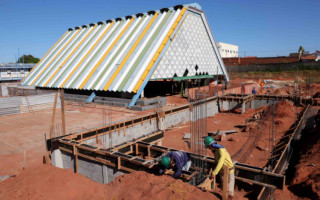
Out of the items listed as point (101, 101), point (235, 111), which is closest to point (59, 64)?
point (101, 101)

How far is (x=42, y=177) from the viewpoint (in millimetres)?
7566

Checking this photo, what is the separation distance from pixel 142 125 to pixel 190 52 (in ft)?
41.1

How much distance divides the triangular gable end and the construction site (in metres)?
0.11

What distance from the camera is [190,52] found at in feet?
79.6

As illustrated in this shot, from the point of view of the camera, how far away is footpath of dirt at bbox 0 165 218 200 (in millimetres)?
5871

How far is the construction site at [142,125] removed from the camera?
741 centimetres

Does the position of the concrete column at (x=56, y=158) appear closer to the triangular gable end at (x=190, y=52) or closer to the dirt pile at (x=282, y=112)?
the triangular gable end at (x=190, y=52)

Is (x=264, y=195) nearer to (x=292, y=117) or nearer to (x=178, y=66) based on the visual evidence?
(x=292, y=117)

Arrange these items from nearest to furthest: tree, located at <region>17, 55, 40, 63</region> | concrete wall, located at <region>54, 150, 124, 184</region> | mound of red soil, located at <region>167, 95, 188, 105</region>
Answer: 1. concrete wall, located at <region>54, 150, 124, 184</region>
2. mound of red soil, located at <region>167, 95, 188, 105</region>
3. tree, located at <region>17, 55, 40, 63</region>

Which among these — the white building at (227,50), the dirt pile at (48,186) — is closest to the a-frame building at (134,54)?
the dirt pile at (48,186)

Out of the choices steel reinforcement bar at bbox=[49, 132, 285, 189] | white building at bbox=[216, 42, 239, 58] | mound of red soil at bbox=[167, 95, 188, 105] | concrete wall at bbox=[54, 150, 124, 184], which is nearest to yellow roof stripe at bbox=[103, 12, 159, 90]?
mound of red soil at bbox=[167, 95, 188, 105]

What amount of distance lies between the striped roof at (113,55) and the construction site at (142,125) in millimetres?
135

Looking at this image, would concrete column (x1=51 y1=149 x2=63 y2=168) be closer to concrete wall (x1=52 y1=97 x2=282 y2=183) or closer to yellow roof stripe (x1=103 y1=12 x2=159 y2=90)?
concrete wall (x1=52 y1=97 x2=282 y2=183)

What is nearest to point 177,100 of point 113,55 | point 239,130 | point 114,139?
point 239,130
